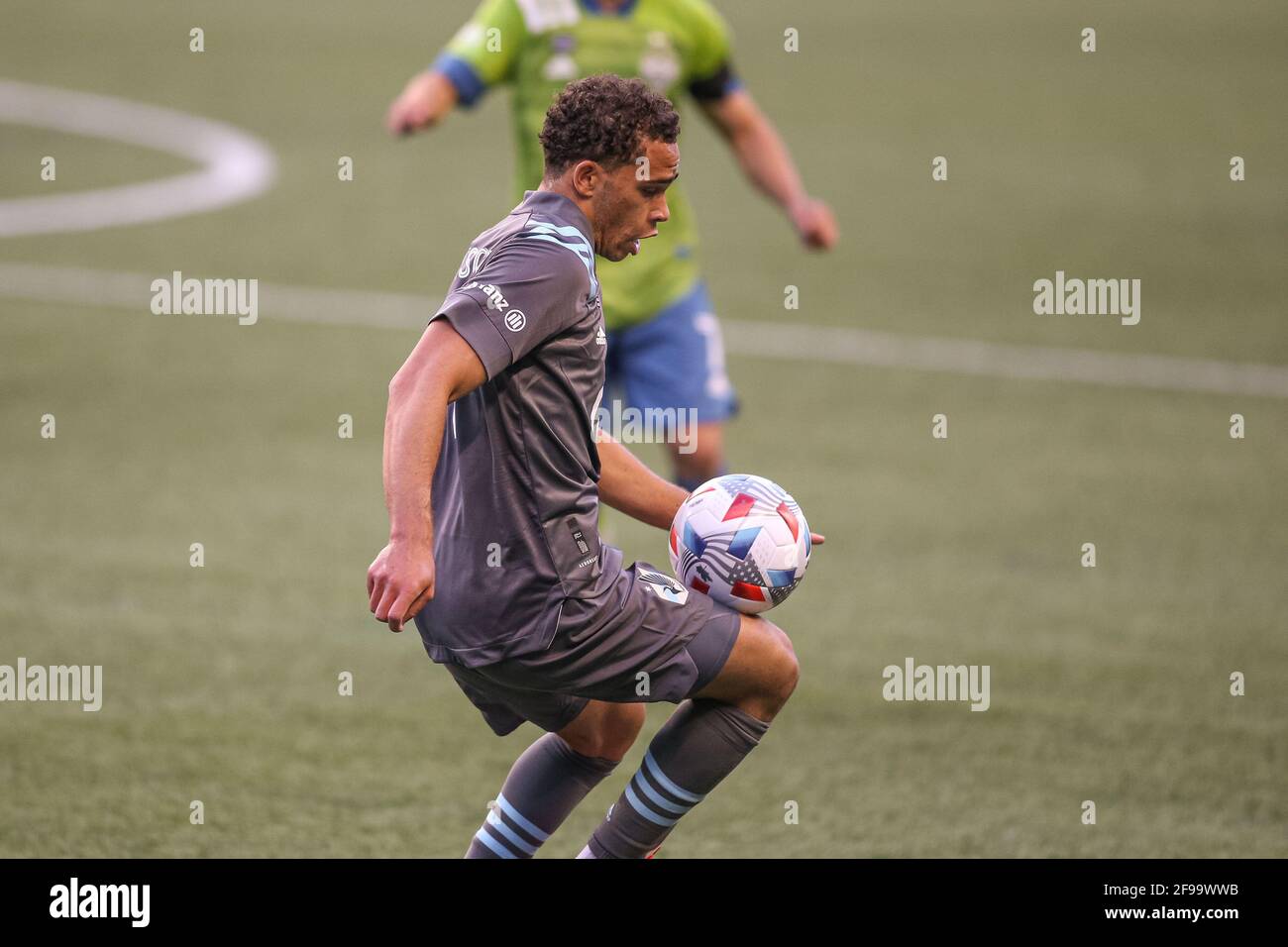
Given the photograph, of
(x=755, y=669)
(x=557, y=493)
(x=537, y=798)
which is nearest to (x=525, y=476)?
(x=557, y=493)

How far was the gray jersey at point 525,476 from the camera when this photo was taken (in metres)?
4.55

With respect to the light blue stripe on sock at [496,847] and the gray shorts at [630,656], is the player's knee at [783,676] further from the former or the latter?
the light blue stripe on sock at [496,847]

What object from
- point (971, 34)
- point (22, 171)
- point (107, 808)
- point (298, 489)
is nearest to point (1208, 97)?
point (971, 34)

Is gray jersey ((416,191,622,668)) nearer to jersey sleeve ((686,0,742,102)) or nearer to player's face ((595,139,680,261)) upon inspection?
player's face ((595,139,680,261))

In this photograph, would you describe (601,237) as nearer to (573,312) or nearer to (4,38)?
(573,312)

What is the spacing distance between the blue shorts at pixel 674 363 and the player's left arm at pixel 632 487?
254 centimetres

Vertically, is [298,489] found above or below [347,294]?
below

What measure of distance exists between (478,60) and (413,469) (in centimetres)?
376

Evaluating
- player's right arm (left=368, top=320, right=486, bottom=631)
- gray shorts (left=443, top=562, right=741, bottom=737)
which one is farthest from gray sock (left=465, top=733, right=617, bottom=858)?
player's right arm (left=368, top=320, right=486, bottom=631)

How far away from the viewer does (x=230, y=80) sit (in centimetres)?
2212

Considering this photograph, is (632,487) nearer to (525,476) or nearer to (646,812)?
(525,476)
